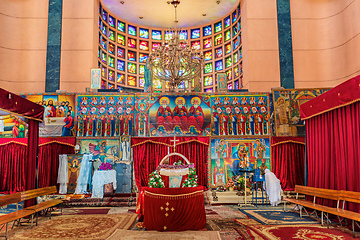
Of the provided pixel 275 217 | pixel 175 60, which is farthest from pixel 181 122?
pixel 275 217

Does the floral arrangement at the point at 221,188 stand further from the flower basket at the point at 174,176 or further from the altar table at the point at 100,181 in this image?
the altar table at the point at 100,181

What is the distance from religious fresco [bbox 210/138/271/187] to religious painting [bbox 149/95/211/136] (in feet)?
2.74

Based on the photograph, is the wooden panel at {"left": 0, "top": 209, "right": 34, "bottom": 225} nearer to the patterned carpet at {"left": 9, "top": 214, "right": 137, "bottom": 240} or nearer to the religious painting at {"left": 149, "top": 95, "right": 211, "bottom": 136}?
the patterned carpet at {"left": 9, "top": 214, "right": 137, "bottom": 240}

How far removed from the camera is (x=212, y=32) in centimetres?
1778

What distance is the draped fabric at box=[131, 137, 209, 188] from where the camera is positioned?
1186 centimetres

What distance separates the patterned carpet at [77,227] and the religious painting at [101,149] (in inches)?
146

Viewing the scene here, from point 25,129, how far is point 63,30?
15.9 feet

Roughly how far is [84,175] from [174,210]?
5.90 m

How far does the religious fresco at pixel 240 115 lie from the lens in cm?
1226

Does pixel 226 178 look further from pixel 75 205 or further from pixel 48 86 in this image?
pixel 48 86

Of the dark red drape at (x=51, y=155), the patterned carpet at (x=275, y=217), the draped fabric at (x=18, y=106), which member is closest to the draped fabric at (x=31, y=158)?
the draped fabric at (x=18, y=106)

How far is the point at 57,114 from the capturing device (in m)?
12.2

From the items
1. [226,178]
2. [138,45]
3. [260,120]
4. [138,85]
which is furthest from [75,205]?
[138,45]

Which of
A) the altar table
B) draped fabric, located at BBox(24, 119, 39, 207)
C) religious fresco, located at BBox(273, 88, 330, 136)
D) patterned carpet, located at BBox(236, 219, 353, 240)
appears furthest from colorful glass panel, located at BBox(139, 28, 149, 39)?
patterned carpet, located at BBox(236, 219, 353, 240)
